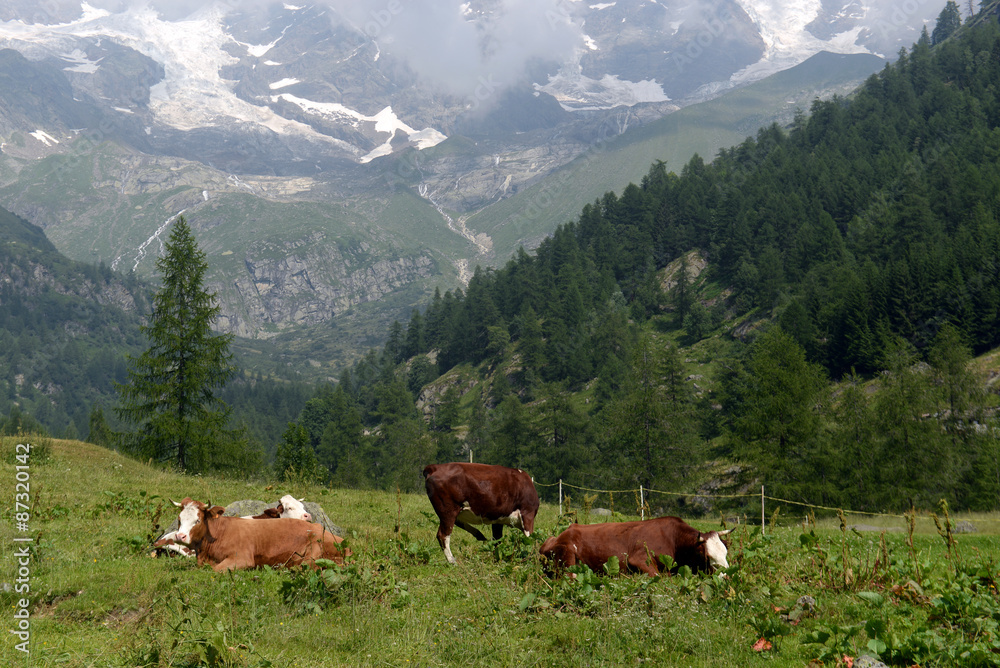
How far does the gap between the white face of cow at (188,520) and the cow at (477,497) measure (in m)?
4.47

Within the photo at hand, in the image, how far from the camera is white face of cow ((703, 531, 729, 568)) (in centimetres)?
1035

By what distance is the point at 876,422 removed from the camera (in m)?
53.5

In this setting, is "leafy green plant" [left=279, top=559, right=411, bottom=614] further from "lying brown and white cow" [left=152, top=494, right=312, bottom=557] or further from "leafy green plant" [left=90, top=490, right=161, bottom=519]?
"leafy green plant" [left=90, top=490, right=161, bottom=519]

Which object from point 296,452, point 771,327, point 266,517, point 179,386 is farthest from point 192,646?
point 296,452

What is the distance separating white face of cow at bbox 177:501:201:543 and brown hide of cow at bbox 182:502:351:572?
6 cm

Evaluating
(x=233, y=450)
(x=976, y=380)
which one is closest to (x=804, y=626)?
(x=233, y=450)

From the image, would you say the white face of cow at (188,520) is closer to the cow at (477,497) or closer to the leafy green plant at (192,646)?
the leafy green plant at (192,646)

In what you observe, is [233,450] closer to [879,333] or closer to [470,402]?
[879,333]

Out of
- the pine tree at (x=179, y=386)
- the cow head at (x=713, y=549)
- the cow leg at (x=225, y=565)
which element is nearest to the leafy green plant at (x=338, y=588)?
the cow leg at (x=225, y=565)

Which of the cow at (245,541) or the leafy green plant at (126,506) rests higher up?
the cow at (245,541)

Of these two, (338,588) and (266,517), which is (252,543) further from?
(338,588)

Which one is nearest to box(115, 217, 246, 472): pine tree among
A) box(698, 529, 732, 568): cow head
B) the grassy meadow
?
the grassy meadow

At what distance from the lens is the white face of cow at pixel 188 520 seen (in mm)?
12836

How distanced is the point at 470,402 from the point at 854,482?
267ft
